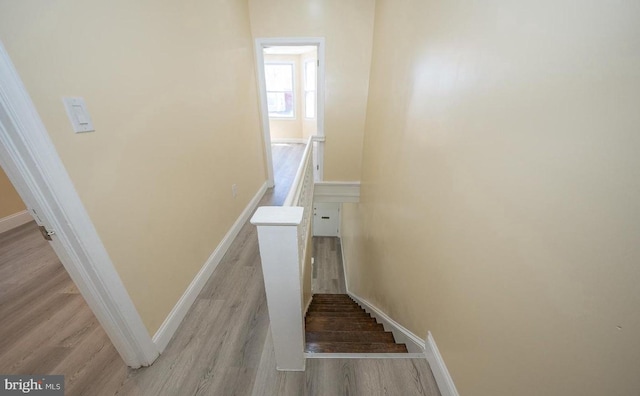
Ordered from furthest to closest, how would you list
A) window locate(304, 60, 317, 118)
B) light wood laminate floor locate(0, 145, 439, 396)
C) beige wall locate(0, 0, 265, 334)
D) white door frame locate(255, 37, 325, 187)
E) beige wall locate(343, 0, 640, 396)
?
window locate(304, 60, 317, 118), white door frame locate(255, 37, 325, 187), light wood laminate floor locate(0, 145, 439, 396), beige wall locate(0, 0, 265, 334), beige wall locate(343, 0, 640, 396)

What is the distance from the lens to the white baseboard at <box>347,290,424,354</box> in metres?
1.31

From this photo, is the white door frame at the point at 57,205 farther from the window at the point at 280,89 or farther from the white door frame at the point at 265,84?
the window at the point at 280,89

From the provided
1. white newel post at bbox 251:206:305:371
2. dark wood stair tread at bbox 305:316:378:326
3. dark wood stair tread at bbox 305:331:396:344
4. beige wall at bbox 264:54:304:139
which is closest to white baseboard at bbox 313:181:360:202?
dark wood stair tread at bbox 305:316:378:326

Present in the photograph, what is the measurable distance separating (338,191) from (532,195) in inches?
125

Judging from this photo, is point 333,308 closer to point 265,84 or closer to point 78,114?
point 78,114

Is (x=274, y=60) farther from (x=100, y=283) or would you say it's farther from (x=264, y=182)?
(x=100, y=283)

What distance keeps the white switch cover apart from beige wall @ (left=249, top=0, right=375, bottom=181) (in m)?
2.56

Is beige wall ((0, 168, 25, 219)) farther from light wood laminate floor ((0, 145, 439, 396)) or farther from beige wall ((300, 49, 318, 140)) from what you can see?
beige wall ((300, 49, 318, 140))

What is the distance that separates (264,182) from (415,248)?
2514 millimetres

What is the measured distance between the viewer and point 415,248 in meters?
1.32

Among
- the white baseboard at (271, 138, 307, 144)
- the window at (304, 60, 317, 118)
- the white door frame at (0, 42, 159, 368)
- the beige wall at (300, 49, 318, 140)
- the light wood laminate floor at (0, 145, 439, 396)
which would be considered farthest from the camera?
the white baseboard at (271, 138, 307, 144)

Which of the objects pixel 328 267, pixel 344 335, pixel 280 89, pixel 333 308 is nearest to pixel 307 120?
pixel 280 89

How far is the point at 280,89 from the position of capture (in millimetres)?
6176

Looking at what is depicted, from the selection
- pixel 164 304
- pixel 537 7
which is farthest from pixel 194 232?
pixel 537 7
